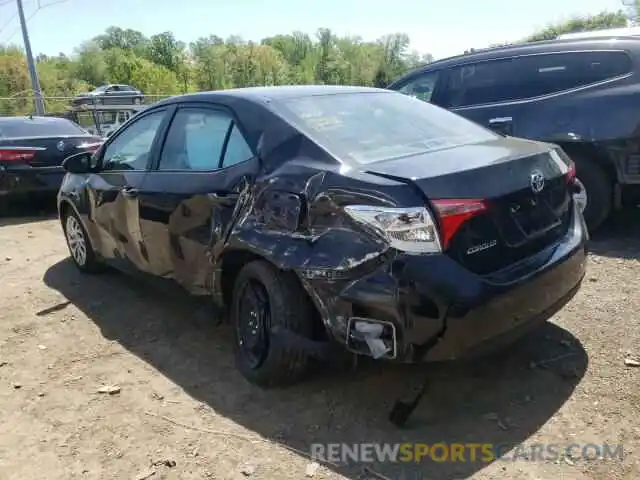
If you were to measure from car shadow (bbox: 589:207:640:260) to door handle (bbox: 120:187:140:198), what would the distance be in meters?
3.73

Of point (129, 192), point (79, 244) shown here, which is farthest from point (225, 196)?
point (79, 244)

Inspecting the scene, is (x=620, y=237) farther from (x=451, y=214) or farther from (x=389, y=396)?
(x=451, y=214)

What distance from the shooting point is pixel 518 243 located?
2764 millimetres

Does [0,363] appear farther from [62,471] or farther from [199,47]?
[199,47]

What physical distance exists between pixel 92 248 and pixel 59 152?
3.71 metres

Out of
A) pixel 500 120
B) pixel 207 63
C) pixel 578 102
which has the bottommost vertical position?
pixel 500 120

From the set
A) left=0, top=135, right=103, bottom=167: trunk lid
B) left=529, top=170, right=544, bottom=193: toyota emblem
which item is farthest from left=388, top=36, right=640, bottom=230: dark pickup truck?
left=0, top=135, right=103, bottom=167: trunk lid

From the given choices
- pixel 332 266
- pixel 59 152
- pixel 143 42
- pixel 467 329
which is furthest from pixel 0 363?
pixel 143 42

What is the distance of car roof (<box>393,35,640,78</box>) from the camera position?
526cm

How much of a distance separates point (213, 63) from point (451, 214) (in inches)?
2545

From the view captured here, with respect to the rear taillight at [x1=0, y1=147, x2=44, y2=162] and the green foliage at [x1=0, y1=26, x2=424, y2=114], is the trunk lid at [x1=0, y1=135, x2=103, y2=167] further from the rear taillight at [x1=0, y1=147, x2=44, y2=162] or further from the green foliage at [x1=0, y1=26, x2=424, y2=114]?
the green foliage at [x1=0, y1=26, x2=424, y2=114]

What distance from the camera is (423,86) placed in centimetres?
660

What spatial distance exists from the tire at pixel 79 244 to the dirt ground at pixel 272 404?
109cm

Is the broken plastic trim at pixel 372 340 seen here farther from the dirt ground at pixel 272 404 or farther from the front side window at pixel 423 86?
the front side window at pixel 423 86
